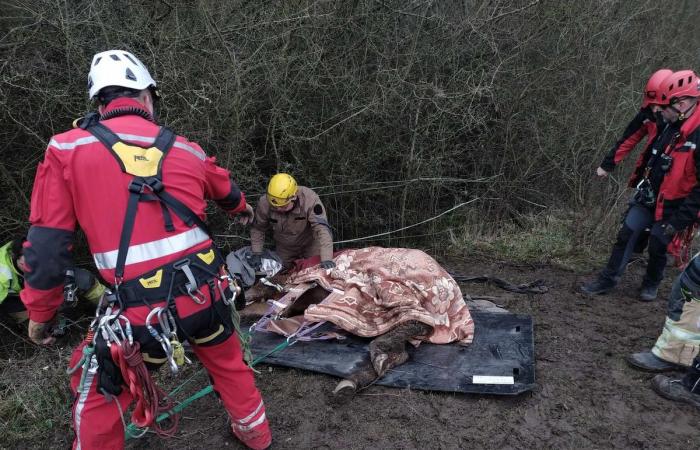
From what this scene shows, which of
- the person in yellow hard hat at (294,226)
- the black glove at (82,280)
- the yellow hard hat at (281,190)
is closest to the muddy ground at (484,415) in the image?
the black glove at (82,280)

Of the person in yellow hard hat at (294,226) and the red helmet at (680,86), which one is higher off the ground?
the red helmet at (680,86)

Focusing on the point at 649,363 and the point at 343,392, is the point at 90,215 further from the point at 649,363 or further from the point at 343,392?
the point at 649,363

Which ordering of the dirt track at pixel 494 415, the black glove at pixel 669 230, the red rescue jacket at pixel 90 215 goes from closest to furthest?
the red rescue jacket at pixel 90 215
the dirt track at pixel 494 415
the black glove at pixel 669 230

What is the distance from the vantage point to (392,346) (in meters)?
3.50

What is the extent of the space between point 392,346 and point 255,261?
1.74 metres

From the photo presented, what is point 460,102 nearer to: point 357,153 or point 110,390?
point 357,153

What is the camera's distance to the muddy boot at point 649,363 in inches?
130

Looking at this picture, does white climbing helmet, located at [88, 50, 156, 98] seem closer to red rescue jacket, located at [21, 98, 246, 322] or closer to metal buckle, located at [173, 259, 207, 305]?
red rescue jacket, located at [21, 98, 246, 322]

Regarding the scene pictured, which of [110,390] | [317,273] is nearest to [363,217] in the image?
[317,273]

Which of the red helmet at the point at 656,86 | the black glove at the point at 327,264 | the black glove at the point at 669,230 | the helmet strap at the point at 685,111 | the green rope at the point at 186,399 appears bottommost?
the green rope at the point at 186,399

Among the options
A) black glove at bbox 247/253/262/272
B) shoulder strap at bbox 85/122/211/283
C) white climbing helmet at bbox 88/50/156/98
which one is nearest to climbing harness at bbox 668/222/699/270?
black glove at bbox 247/253/262/272

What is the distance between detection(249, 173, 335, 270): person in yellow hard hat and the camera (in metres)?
4.47

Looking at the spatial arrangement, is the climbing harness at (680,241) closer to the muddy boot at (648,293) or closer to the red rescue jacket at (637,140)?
the muddy boot at (648,293)

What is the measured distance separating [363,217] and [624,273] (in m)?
2.92
